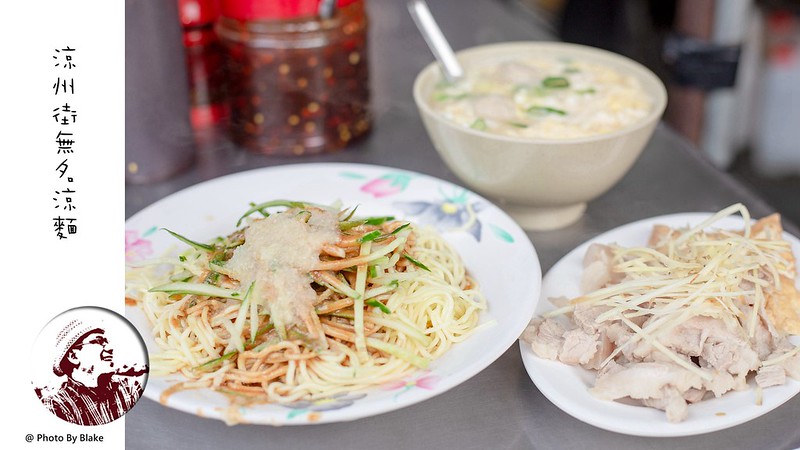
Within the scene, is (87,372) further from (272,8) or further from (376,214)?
(272,8)

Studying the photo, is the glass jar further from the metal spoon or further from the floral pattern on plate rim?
the floral pattern on plate rim

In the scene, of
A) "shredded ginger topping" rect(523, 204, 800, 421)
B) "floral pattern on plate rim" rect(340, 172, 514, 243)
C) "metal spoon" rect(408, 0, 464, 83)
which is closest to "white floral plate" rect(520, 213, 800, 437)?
"shredded ginger topping" rect(523, 204, 800, 421)

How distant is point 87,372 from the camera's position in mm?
1104

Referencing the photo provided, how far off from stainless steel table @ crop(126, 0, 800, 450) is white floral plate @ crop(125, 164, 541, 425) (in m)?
0.11

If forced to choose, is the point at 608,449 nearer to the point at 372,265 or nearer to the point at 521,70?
the point at 372,265

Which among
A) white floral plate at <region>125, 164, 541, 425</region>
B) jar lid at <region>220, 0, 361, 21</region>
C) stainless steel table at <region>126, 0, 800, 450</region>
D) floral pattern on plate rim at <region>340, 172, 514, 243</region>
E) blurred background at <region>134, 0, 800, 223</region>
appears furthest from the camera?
blurred background at <region>134, 0, 800, 223</region>

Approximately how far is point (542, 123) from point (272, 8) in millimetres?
604

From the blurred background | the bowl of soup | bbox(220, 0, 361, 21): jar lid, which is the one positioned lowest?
the blurred background

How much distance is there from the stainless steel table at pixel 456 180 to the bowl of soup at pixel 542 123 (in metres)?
0.13

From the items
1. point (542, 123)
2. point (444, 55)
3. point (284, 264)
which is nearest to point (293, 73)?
point (444, 55)

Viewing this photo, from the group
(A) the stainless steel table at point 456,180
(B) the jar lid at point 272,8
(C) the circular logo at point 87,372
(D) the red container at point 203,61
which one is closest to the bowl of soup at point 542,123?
(A) the stainless steel table at point 456,180

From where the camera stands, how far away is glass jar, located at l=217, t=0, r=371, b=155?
1.69 meters

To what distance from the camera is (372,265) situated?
3.95 ft

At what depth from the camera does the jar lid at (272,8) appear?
166cm
